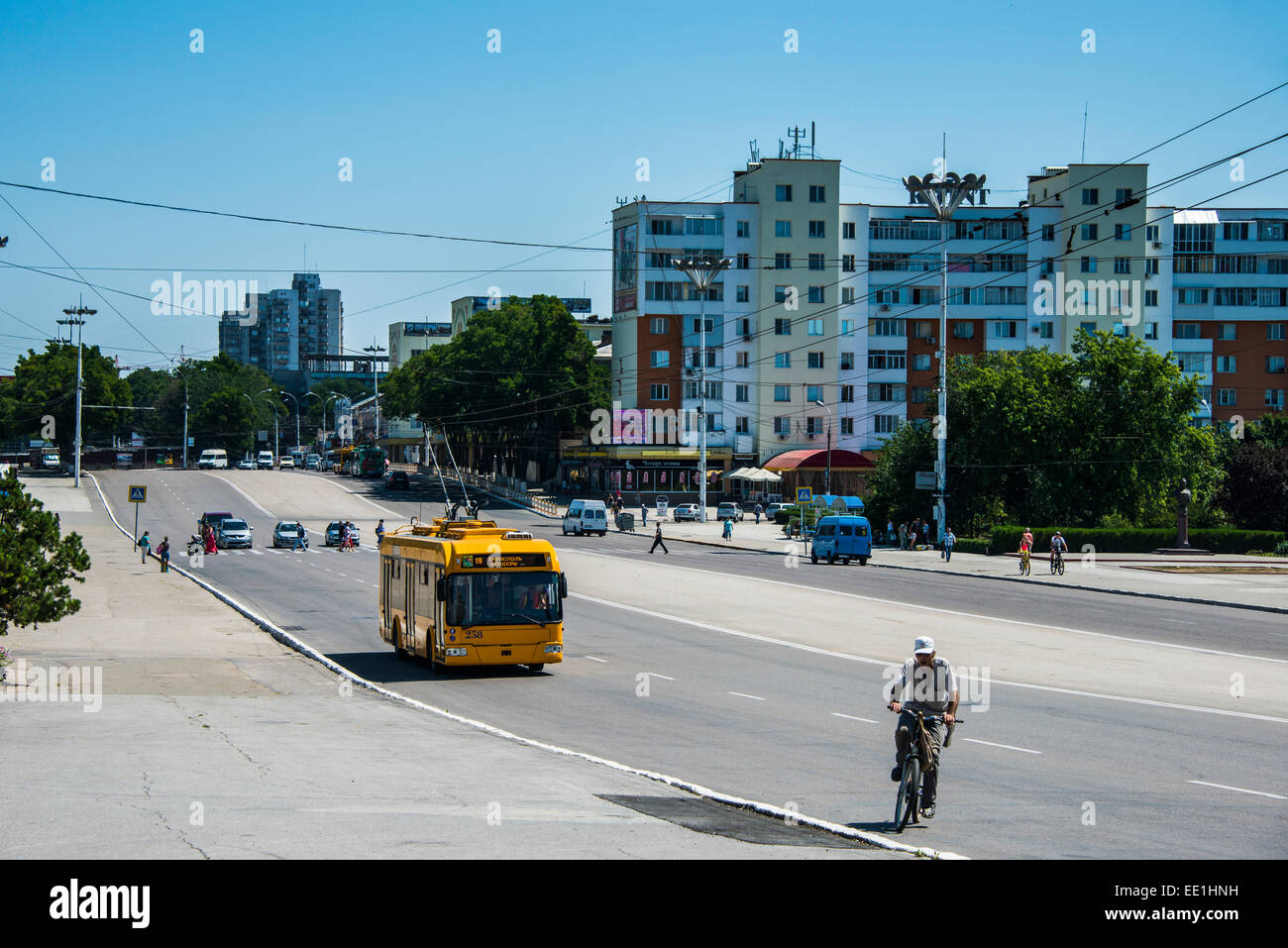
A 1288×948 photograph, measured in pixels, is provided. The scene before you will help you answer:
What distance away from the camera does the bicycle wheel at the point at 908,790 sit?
11.2 m

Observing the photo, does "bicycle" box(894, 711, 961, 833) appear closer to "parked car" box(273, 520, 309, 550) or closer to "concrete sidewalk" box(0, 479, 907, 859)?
"concrete sidewalk" box(0, 479, 907, 859)

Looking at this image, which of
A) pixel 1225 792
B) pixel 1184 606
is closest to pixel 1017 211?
pixel 1184 606

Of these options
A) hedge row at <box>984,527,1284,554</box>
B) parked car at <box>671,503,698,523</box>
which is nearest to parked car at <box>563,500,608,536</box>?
parked car at <box>671,503,698,523</box>

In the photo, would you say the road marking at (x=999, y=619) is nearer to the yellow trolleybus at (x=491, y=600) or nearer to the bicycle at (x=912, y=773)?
the yellow trolleybus at (x=491, y=600)

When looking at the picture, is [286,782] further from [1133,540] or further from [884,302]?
[884,302]

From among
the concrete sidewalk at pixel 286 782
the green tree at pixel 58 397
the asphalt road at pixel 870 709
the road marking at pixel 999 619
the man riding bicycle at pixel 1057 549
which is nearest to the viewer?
the concrete sidewalk at pixel 286 782

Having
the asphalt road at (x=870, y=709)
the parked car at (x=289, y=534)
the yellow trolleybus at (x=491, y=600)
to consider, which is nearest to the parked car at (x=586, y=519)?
the parked car at (x=289, y=534)

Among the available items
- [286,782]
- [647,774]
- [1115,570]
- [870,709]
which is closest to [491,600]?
[870,709]

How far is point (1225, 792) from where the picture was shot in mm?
13359

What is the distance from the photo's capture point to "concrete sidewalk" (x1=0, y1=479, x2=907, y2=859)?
9586 mm

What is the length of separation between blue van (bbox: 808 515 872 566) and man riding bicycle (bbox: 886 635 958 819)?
47.5m

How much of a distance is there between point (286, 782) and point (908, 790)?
577cm

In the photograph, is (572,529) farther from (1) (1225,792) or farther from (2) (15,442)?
(2) (15,442)

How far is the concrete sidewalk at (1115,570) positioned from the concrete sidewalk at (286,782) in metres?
29.9
